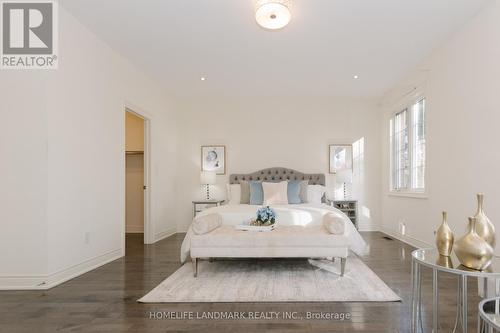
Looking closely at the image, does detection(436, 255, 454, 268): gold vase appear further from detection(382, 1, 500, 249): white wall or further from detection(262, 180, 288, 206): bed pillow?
detection(262, 180, 288, 206): bed pillow

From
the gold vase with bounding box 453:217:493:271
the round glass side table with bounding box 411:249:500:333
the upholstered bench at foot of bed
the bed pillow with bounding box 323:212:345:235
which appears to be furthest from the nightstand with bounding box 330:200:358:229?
the gold vase with bounding box 453:217:493:271

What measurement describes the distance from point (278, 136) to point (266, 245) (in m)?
3.59

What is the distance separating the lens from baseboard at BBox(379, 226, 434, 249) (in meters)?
4.72

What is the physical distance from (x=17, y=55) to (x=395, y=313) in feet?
13.8

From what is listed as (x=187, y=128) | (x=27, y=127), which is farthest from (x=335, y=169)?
(x=27, y=127)

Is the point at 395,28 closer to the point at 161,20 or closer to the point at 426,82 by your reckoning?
the point at 426,82

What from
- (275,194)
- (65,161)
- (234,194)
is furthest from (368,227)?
(65,161)

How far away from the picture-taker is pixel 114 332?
2195mm

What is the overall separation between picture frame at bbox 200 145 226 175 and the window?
3321mm

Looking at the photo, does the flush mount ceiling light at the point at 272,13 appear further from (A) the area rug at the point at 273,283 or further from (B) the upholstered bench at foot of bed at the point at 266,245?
(A) the area rug at the point at 273,283

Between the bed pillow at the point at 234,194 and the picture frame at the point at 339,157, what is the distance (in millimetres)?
1969

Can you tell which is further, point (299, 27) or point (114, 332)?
point (299, 27)

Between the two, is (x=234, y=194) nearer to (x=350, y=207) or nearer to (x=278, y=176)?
(x=278, y=176)

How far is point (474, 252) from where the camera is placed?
1769 millimetres
